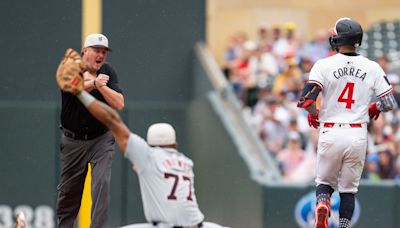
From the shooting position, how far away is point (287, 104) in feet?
53.6

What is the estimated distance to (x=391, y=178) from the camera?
14.7 metres

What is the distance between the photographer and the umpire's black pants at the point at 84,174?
955 cm

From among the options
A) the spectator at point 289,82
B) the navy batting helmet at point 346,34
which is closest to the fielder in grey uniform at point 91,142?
the navy batting helmet at point 346,34

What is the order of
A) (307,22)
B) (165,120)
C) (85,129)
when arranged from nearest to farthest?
(85,129) < (165,120) < (307,22)

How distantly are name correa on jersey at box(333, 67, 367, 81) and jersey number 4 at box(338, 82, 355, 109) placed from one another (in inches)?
3.4

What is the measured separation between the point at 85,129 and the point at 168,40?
225 inches

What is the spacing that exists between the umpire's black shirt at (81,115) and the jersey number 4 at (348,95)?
1930 mm

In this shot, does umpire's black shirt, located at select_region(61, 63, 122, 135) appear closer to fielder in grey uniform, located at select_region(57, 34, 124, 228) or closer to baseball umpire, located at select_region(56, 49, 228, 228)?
fielder in grey uniform, located at select_region(57, 34, 124, 228)

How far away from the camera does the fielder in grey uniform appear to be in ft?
31.0

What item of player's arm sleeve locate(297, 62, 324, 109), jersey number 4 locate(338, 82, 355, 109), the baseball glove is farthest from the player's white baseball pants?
the baseball glove

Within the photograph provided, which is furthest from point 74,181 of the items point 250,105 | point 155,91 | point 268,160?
point 250,105

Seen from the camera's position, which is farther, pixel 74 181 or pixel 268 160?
pixel 268 160

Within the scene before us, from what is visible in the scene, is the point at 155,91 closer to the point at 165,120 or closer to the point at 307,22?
the point at 165,120

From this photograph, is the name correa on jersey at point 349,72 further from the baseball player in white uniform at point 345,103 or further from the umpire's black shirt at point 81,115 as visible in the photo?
the umpire's black shirt at point 81,115
